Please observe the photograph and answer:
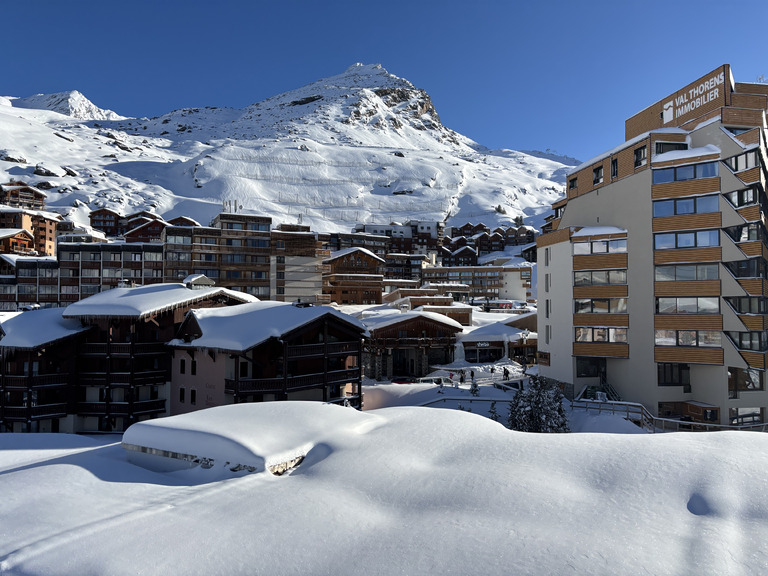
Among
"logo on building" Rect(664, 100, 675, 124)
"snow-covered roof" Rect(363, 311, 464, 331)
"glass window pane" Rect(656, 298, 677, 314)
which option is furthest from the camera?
"snow-covered roof" Rect(363, 311, 464, 331)

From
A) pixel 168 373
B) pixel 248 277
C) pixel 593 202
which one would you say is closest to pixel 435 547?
pixel 168 373

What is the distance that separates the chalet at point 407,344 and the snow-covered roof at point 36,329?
2994 centimetres

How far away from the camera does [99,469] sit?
Answer: 15.2 metres

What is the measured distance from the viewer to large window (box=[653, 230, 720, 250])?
32.6 m

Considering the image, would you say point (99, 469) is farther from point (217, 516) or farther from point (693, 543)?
point (693, 543)

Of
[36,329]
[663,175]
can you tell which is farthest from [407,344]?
[36,329]

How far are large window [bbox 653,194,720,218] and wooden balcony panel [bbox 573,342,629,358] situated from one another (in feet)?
33.1

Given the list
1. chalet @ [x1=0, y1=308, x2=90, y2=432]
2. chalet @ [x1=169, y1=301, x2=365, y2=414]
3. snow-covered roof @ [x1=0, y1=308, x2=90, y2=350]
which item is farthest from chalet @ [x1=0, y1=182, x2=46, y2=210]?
chalet @ [x1=169, y1=301, x2=365, y2=414]

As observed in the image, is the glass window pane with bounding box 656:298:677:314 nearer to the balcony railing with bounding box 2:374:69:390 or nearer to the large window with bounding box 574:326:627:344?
the large window with bounding box 574:326:627:344

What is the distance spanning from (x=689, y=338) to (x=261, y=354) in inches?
1173

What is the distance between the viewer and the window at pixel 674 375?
34.4 m

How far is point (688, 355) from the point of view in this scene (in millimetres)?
32906

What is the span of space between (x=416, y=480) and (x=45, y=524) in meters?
8.82

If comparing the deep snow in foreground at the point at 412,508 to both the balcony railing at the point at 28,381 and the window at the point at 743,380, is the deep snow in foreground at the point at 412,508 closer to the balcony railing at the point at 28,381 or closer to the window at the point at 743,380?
the balcony railing at the point at 28,381
